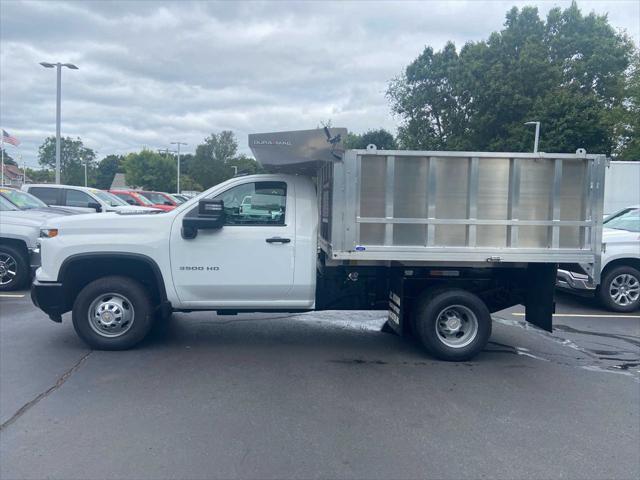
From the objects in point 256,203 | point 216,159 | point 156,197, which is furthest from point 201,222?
point 216,159

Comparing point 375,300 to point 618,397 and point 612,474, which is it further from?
point 612,474

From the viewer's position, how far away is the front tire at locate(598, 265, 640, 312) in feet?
30.6

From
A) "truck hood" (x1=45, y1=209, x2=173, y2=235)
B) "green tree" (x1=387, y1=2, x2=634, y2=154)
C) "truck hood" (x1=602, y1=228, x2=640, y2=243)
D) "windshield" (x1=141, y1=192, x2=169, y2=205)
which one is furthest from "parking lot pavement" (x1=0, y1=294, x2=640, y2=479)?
"green tree" (x1=387, y1=2, x2=634, y2=154)

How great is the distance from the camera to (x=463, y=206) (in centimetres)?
611

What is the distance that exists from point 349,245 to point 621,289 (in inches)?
224

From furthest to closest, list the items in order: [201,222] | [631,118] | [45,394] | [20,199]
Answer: [631,118] < [20,199] < [201,222] < [45,394]

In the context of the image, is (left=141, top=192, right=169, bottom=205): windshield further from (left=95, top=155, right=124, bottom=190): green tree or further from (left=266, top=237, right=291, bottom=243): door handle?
→ (left=95, top=155, right=124, bottom=190): green tree

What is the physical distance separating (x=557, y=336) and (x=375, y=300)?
2703mm

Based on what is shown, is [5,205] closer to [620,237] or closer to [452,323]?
[452,323]

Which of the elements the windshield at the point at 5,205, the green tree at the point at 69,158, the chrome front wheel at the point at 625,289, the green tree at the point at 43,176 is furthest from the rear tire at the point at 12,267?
the green tree at the point at 43,176

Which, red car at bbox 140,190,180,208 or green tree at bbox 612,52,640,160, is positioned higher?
green tree at bbox 612,52,640,160

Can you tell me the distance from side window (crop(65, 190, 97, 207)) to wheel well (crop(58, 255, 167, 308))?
28.7ft

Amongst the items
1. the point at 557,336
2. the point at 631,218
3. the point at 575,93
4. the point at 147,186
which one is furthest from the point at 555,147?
the point at 147,186

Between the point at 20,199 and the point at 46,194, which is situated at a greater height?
the point at 46,194
